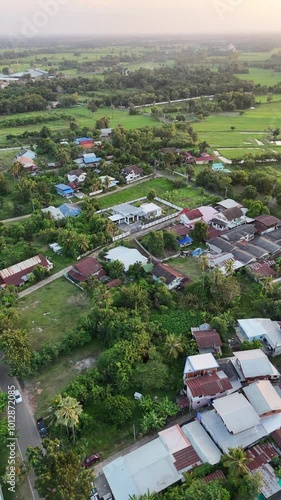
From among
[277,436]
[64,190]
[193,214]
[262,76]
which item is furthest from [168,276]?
[262,76]

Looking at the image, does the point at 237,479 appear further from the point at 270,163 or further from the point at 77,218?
the point at 270,163

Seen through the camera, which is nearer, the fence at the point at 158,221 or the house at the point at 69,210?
the fence at the point at 158,221

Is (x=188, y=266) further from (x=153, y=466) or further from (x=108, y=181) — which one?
(x=108, y=181)

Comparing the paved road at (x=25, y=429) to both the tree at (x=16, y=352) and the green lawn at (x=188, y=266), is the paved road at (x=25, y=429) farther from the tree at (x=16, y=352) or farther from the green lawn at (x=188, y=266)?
the green lawn at (x=188, y=266)

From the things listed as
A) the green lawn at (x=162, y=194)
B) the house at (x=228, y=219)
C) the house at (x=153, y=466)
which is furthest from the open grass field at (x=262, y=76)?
the house at (x=153, y=466)

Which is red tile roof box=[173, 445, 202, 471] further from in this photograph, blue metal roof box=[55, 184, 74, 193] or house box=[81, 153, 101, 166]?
house box=[81, 153, 101, 166]

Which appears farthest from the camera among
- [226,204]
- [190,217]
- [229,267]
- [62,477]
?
[226,204]

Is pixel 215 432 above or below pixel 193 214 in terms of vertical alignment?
below
